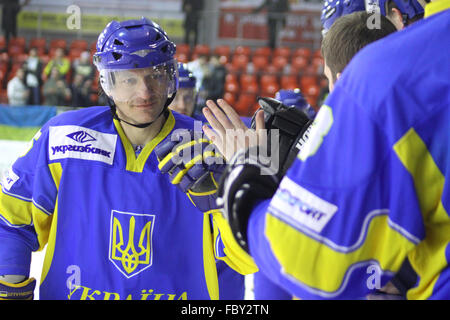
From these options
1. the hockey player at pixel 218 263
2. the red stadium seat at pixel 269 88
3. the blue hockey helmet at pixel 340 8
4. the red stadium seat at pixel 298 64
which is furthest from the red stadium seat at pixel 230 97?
the blue hockey helmet at pixel 340 8

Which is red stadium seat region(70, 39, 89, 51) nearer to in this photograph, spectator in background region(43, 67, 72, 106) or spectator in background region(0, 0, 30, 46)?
spectator in background region(0, 0, 30, 46)

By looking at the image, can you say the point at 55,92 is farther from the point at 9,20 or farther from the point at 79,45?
the point at 9,20

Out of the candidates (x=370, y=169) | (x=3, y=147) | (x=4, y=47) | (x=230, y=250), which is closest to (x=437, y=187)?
(x=370, y=169)

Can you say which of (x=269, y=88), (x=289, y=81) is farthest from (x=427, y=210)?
(x=289, y=81)

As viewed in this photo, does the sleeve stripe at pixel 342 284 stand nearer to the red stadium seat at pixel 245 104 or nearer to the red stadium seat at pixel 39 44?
the red stadium seat at pixel 245 104

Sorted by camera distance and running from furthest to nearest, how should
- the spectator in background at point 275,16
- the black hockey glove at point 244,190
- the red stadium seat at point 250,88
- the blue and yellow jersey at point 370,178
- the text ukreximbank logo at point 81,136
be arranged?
the spectator in background at point 275,16, the red stadium seat at point 250,88, the text ukreximbank logo at point 81,136, the black hockey glove at point 244,190, the blue and yellow jersey at point 370,178

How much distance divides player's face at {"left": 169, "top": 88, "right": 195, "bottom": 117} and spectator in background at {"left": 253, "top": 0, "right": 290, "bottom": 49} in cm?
937

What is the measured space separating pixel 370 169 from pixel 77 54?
1277 centimetres

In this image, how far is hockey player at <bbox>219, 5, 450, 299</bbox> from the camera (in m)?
0.89

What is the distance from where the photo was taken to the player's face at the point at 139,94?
212cm

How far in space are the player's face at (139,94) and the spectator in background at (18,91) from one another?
9209 mm

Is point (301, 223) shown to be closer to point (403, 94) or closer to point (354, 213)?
point (354, 213)

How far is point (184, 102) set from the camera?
4.02 meters

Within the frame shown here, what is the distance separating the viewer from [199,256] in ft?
6.72
